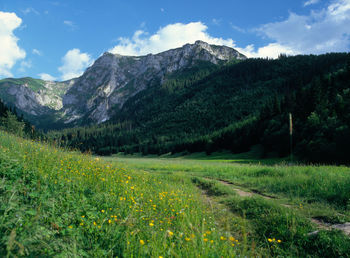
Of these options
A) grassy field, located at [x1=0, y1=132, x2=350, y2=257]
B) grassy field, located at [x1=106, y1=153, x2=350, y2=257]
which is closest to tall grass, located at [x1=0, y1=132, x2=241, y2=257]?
grassy field, located at [x1=0, y1=132, x2=350, y2=257]

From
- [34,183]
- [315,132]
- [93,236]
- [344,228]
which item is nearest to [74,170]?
[34,183]

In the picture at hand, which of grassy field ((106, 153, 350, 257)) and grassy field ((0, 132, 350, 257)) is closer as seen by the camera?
grassy field ((0, 132, 350, 257))

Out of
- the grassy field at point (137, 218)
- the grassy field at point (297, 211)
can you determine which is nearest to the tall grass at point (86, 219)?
the grassy field at point (137, 218)

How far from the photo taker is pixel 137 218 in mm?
5234

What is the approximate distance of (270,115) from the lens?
71.3m

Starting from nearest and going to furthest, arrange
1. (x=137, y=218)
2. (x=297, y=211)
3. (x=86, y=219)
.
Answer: (x=86, y=219), (x=137, y=218), (x=297, y=211)

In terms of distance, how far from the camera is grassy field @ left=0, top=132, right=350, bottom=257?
334 centimetres

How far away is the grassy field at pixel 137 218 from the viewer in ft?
11.0

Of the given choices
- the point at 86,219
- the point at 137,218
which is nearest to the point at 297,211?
the point at 137,218

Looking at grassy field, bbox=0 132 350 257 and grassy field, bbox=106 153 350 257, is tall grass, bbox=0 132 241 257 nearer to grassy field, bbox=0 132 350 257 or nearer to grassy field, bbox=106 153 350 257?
grassy field, bbox=0 132 350 257

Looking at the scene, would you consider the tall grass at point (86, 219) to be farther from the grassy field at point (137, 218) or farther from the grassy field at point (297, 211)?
the grassy field at point (297, 211)

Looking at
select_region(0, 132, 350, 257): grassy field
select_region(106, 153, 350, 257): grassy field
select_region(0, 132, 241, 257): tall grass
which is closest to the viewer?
select_region(0, 132, 241, 257): tall grass

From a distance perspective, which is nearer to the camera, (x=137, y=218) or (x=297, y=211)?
(x=137, y=218)

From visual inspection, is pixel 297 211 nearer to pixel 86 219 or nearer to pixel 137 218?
pixel 137 218
